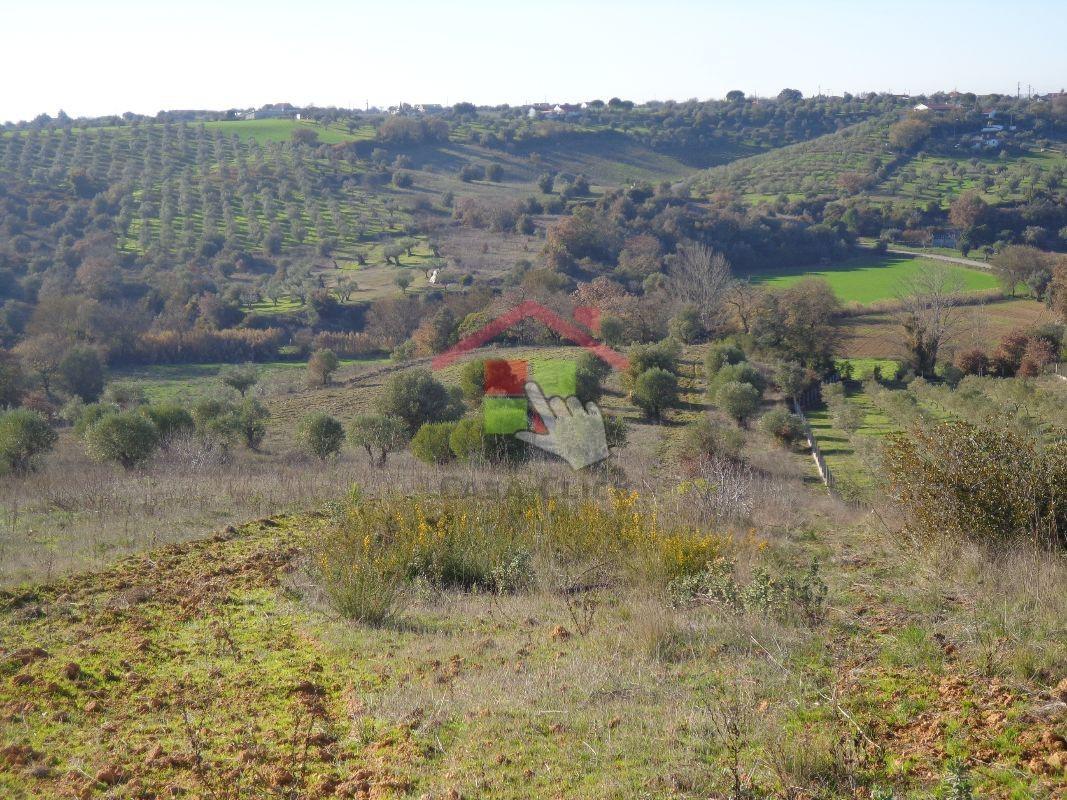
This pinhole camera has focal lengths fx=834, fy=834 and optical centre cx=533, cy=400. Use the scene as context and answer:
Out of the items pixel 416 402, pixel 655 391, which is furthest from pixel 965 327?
pixel 416 402

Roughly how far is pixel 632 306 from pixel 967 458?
40108 mm

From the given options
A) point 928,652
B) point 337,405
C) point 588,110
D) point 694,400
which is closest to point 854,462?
point 694,400

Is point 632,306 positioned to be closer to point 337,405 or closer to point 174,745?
point 337,405

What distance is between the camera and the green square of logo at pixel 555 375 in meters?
24.3

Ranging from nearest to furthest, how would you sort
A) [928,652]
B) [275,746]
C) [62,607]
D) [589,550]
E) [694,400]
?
[275,746] → [928,652] → [62,607] → [589,550] → [694,400]

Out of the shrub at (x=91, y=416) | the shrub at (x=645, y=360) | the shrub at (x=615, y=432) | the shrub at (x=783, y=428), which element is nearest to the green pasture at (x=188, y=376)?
the shrub at (x=91, y=416)

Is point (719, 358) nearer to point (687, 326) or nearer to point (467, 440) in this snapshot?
point (687, 326)

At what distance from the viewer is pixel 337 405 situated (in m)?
28.2

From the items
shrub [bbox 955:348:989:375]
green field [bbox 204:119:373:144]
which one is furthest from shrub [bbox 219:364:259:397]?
green field [bbox 204:119:373:144]

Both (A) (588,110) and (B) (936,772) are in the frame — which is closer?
(B) (936,772)

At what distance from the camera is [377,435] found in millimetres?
18703

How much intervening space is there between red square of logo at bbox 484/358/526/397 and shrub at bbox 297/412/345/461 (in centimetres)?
521

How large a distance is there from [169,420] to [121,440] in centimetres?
384

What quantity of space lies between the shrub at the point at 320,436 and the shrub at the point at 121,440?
153 inches
